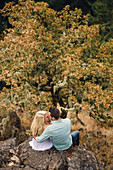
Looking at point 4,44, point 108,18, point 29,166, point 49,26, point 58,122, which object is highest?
point 108,18

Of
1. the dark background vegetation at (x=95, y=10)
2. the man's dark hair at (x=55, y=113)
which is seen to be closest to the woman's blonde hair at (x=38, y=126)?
the man's dark hair at (x=55, y=113)

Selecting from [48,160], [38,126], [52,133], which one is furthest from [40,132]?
[48,160]

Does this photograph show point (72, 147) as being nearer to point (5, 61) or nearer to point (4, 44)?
point (5, 61)

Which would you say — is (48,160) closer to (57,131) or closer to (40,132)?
(40,132)

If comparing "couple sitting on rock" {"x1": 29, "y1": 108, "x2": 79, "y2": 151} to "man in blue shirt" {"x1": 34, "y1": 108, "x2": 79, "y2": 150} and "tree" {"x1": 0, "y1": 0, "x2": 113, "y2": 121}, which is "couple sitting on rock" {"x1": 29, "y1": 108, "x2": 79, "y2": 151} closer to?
"man in blue shirt" {"x1": 34, "y1": 108, "x2": 79, "y2": 150}

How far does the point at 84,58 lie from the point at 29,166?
451 centimetres

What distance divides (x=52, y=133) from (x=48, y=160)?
0.76m

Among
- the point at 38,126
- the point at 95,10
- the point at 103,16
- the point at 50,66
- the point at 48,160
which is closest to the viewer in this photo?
the point at 48,160

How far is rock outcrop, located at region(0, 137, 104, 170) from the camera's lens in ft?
13.8

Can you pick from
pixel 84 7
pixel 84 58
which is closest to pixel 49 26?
pixel 84 58

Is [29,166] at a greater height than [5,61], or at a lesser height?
lesser

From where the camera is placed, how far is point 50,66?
6.73 meters

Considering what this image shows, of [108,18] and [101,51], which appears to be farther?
[108,18]

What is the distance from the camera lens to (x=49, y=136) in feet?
13.7
